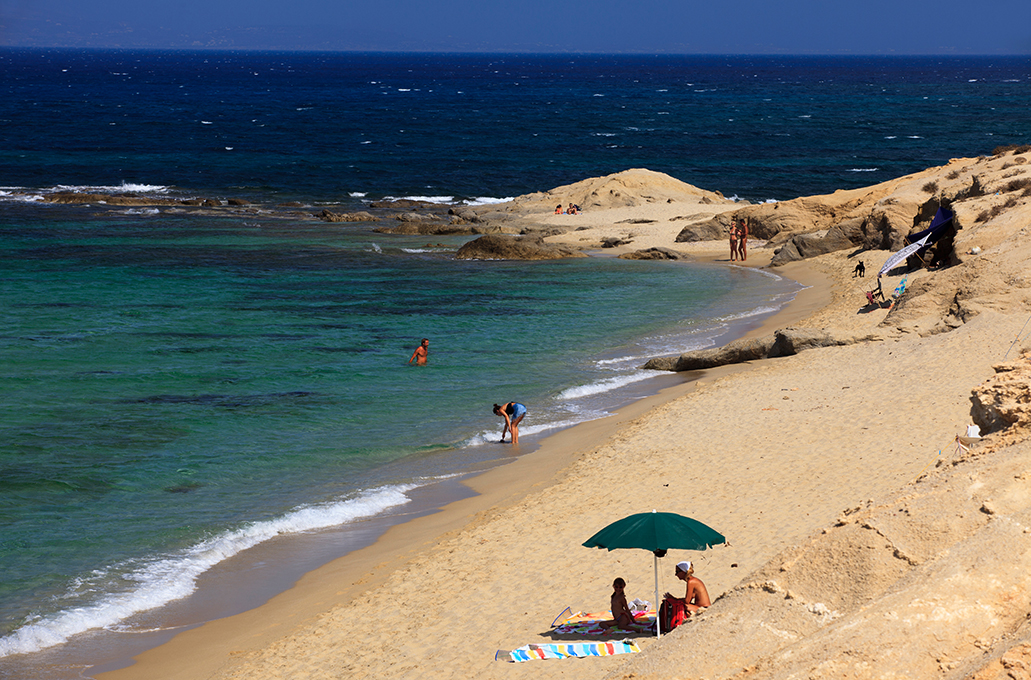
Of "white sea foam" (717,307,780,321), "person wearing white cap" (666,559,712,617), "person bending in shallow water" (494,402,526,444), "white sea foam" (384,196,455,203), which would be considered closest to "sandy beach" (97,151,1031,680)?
"person wearing white cap" (666,559,712,617)

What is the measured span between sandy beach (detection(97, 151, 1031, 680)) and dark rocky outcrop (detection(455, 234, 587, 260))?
47.0 ft

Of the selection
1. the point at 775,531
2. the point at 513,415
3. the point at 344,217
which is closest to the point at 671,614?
the point at 775,531

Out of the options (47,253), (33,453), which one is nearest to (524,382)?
(33,453)

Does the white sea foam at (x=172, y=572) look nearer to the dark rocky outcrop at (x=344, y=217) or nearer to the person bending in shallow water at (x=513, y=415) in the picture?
the person bending in shallow water at (x=513, y=415)

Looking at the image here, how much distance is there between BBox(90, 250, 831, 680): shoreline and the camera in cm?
1118

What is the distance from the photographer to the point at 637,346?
26516 mm

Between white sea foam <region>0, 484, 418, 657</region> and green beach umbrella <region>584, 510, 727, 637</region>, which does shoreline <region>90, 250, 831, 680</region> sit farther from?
green beach umbrella <region>584, 510, 727, 637</region>

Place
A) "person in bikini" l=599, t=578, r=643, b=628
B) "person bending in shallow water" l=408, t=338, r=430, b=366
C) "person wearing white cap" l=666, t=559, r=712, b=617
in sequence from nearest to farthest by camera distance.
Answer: "person wearing white cap" l=666, t=559, r=712, b=617
"person in bikini" l=599, t=578, r=643, b=628
"person bending in shallow water" l=408, t=338, r=430, b=366

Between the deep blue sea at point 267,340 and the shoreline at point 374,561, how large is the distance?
0.84 metres

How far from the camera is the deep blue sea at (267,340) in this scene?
15109 millimetres

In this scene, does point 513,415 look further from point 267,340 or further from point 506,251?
point 506,251

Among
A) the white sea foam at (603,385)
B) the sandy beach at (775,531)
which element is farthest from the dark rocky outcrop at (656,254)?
the white sea foam at (603,385)

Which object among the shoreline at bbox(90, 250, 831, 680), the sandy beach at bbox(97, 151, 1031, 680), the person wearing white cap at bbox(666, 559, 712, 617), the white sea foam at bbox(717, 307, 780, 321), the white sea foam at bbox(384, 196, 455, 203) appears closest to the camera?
the sandy beach at bbox(97, 151, 1031, 680)

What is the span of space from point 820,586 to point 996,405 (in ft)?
9.22
